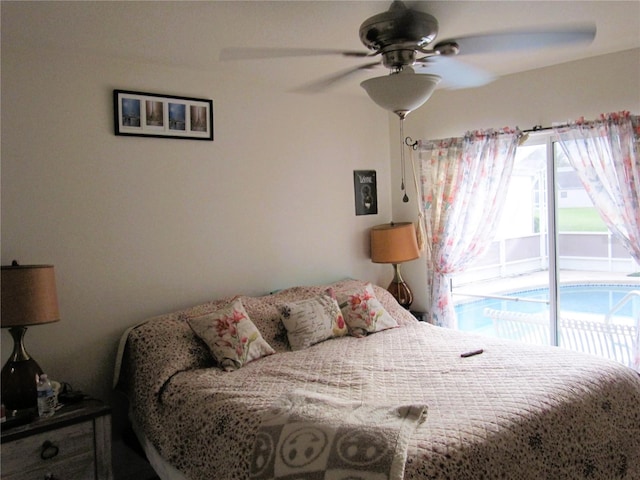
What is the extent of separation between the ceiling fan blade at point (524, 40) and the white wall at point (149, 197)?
171 centimetres

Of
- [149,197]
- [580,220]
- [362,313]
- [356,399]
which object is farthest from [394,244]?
[356,399]

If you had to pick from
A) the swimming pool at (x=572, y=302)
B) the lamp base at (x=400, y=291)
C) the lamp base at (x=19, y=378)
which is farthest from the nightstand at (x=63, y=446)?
the swimming pool at (x=572, y=302)

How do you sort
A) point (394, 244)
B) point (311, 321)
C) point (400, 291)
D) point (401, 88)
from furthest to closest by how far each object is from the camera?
1. point (400, 291)
2. point (394, 244)
3. point (311, 321)
4. point (401, 88)

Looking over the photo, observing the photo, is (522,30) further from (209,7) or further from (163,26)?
(163,26)

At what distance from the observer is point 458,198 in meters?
4.08

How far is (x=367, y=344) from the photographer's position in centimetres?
320

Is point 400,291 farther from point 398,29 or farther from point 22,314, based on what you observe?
point 22,314

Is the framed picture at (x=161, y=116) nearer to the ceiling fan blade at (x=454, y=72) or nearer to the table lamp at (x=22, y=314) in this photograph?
the table lamp at (x=22, y=314)

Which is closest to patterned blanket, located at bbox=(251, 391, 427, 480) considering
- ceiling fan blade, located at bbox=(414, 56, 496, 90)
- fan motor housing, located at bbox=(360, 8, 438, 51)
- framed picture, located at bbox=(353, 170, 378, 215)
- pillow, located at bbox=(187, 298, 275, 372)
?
pillow, located at bbox=(187, 298, 275, 372)

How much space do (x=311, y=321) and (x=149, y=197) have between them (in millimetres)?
1250

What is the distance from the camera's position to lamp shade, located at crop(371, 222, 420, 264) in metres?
4.15

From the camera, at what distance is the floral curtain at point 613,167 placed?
3213 mm

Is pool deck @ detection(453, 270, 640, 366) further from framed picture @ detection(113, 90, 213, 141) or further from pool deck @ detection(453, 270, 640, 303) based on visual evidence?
framed picture @ detection(113, 90, 213, 141)

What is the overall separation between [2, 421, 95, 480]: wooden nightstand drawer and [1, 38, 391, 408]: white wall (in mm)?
499
